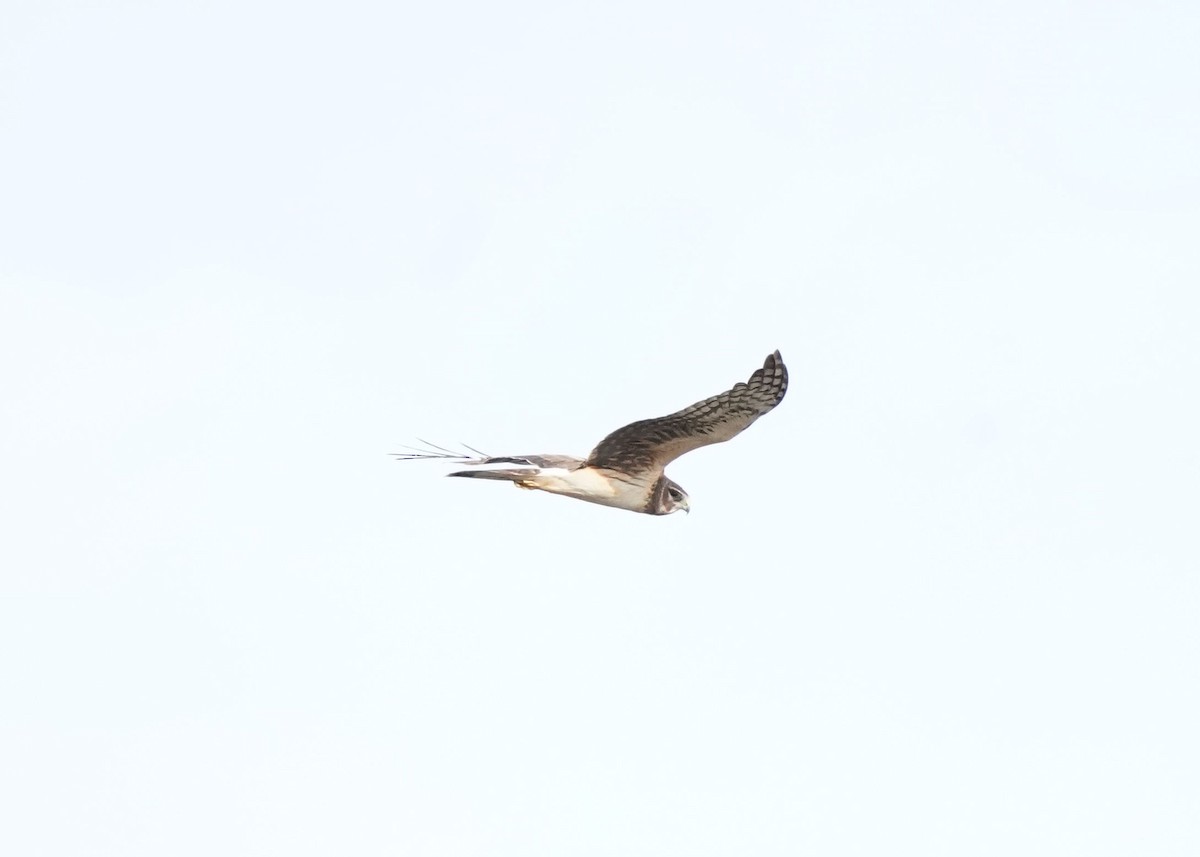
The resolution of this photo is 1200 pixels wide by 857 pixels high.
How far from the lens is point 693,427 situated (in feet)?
70.6

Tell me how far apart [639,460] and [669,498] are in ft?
2.96

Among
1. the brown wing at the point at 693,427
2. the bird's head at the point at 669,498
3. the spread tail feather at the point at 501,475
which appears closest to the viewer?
the brown wing at the point at 693,427

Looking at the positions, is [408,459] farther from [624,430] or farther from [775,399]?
[775,399]

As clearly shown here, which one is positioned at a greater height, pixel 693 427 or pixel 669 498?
pixel 693 427

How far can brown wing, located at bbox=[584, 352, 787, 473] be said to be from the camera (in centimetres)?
2080

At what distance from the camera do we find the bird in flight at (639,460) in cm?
2116

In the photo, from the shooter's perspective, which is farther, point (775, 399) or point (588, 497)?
point (588, 497)

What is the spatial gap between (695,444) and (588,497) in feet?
4.41

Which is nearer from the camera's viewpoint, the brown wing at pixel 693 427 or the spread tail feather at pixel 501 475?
the brown wing at pixel 693 427

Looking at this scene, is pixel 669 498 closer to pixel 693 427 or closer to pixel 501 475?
pixel 693 427

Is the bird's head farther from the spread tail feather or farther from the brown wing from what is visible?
the spread tail feather

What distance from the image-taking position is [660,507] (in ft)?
75.3

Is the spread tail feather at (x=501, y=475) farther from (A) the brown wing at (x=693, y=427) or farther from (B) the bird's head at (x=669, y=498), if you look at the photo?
(B) the bird's head at (x=669, y=498)

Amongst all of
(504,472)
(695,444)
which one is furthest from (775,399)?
(504,472)
